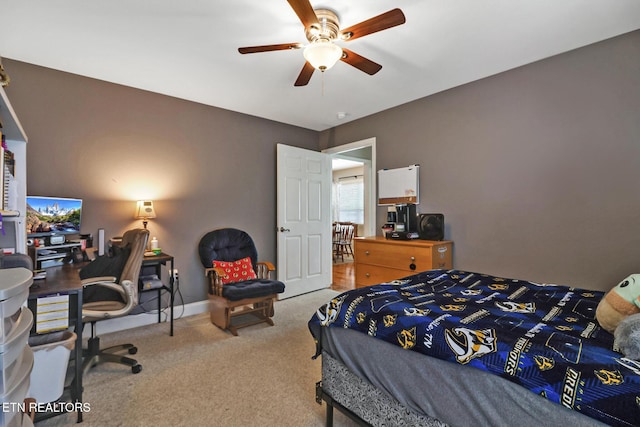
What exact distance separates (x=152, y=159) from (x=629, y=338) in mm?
3807

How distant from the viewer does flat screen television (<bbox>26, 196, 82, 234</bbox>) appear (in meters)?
2.54

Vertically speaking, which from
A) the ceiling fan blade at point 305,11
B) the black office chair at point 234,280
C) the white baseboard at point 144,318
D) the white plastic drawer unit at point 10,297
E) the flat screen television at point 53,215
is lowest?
the white baseboard at point 144,318

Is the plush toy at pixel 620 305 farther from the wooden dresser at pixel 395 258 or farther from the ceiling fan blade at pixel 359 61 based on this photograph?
the ceiling fan blade at pixel 359 61

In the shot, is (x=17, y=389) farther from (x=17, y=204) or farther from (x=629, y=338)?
(x=17, y=204)

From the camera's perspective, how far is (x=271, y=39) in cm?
235

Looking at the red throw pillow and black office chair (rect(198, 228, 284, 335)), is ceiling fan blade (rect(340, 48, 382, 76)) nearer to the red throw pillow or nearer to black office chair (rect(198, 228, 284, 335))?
black office chair (rect(198, 228, 284, 335))

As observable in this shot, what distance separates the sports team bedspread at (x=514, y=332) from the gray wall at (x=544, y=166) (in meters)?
1.07

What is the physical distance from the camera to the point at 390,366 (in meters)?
1.33

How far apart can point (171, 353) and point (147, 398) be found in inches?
25.1

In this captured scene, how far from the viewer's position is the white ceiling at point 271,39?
1.99m

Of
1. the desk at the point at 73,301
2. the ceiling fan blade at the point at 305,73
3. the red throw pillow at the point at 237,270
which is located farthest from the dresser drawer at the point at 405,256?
the desk at the point at 73,301

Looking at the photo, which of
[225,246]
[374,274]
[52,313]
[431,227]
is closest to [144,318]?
[225,246]

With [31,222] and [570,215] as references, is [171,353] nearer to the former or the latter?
[31,222]

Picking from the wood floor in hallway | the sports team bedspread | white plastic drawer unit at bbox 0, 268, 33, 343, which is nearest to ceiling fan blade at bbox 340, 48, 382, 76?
the sports team bedspread
